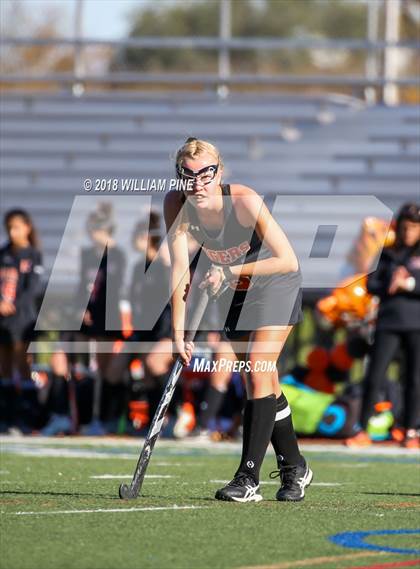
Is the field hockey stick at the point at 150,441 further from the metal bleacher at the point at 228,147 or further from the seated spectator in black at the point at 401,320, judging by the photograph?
the metal bleacher at the point at 228,147

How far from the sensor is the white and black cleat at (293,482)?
20.7 ft

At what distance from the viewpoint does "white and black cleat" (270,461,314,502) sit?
6320 millimetres

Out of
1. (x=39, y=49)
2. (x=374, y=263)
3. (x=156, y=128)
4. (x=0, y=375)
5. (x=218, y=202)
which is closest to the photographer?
(x=218, y=202)

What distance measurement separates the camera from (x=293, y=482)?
6.36 metres

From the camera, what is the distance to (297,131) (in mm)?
17891

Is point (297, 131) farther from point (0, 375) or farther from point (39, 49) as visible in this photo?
point (39, 49)

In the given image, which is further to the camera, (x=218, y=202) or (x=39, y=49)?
(x=39, y=49)

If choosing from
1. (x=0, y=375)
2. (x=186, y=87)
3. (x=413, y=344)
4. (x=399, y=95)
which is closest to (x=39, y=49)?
(x=186, y=87)

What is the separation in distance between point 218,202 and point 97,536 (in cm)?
181

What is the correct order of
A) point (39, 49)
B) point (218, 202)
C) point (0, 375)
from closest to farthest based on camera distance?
point (218, 202) → point (0, 375) → point (39, 49)

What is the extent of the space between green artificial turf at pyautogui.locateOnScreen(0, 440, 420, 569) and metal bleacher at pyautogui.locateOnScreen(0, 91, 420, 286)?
892cm

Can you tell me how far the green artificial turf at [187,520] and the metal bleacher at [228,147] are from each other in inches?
351

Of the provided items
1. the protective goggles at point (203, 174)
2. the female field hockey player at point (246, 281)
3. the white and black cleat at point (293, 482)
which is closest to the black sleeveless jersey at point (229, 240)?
the female field hockey player at point (246, 281)

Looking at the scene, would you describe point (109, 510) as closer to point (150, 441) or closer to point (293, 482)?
point (150, 441)
